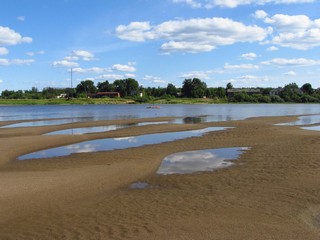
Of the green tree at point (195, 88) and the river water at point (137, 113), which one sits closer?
the river water at point (137, 113)

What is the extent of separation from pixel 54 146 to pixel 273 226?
1838 cm

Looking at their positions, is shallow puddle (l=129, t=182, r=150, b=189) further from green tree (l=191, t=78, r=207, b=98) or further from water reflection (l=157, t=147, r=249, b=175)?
green tree (l=191, t=78, r=207, b=98)

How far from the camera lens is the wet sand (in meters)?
8.45

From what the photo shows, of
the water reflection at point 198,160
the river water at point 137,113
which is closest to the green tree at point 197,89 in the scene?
the river water at point 137,113

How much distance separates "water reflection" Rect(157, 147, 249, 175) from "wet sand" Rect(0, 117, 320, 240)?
69cm

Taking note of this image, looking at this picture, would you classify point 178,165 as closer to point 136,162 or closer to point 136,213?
point 136,162

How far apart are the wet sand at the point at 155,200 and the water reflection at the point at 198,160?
27.1 inches

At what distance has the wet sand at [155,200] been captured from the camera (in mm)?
8453

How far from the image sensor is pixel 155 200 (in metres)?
10.9

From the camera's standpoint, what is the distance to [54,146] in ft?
79.2

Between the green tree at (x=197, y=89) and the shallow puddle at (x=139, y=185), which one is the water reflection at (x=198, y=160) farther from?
the green tree at (x=197, y=89)

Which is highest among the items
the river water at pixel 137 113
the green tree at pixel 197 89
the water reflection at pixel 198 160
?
the green tree at pixel 197 89

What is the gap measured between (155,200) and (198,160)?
7302 mm

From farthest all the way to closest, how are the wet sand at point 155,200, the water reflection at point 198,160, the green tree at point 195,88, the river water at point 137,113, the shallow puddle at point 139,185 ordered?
1. the green tree at point 195,88
2. the river water at point 137,113
3. the water reflection at point 198,160
4. the shallow puddle at point 139,185
5. the wet sand at point 155,200
